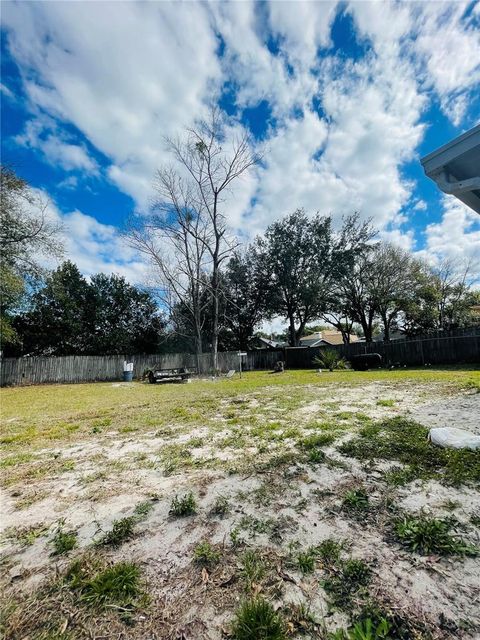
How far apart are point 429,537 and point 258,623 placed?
1111mm

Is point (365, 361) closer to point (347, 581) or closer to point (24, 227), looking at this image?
point (347, 581)

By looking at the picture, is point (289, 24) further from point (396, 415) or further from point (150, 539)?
point (150, 539)

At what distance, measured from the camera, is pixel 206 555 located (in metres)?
1.55

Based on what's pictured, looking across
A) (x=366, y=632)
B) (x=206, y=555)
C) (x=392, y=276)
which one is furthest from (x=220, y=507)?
(x=392, y=276)

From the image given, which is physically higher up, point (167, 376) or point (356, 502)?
point (167, 376)

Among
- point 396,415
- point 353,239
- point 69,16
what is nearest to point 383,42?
point 69,16

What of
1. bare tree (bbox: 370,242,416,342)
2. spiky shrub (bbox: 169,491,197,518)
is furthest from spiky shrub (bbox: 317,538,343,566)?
bare tree (bbox: 370,242,416,342)

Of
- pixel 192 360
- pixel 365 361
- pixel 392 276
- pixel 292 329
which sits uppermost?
pixel 392 276

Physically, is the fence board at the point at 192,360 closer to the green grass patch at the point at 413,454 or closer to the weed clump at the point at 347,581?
the green grass patch at the point at 413,454

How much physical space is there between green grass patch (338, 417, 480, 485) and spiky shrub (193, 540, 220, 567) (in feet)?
5.04

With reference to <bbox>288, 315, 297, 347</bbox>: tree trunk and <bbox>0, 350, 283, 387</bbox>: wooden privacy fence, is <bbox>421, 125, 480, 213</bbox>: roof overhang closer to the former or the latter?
<bbox>0, 350, 283, 387</bbox>: wooden privacy fence

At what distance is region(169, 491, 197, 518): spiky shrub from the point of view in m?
1.96

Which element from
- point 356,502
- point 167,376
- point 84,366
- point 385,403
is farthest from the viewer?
point 84,366

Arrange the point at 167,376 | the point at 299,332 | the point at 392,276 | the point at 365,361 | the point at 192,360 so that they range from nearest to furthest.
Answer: the point at 167,376 < the point at 365,361 < the point at 192,360 < the point at 392,276 < the point at 299,332
